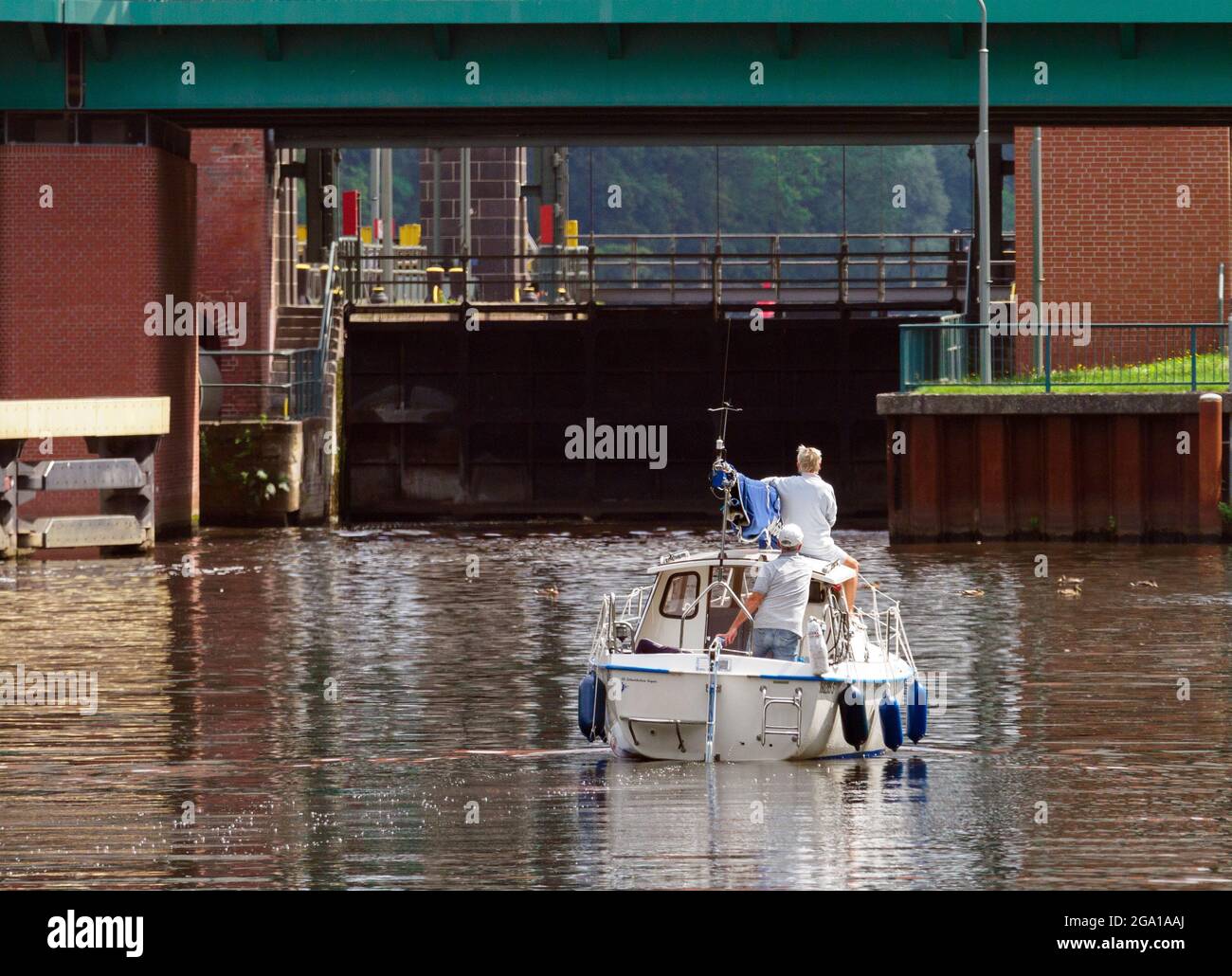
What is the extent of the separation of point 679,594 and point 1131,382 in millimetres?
22027

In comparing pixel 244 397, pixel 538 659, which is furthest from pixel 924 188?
pixel 538 659

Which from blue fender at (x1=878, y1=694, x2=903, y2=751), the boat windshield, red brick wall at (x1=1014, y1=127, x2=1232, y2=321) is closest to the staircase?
red brick wall at (x1=1014, y1=127, x2=1232, y2=321)

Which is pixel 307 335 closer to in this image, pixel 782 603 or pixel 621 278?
pixel 621 278

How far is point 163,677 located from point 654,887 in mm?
10588

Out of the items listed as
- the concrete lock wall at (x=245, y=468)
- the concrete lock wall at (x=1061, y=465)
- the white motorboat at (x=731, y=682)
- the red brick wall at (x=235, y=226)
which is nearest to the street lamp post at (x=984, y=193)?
the concrete lock wall at (x=1061, y=465)

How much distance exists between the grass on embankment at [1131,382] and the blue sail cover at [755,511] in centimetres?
1983

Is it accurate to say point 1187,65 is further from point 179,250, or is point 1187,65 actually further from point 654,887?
point 654,887

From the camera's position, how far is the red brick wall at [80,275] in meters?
38.2

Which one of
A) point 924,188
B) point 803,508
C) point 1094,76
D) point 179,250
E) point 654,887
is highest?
point 924,188

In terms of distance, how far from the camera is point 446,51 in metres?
37.8

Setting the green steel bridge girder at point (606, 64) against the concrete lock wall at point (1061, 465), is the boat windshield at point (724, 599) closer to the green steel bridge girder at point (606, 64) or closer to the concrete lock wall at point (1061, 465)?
A: the concrete lock wall at point (1061, 465)

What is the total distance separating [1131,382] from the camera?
125 ft


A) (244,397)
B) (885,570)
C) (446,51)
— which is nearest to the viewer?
(885,570)

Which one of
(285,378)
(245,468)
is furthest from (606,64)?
(285,378)
